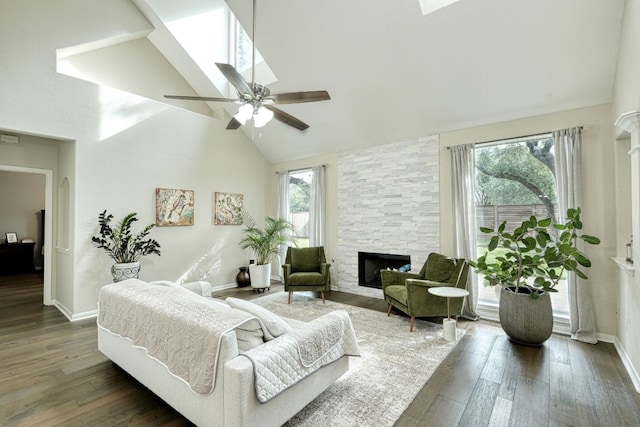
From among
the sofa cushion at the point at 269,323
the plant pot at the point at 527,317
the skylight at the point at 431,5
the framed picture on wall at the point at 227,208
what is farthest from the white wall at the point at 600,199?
the framed picture on wall at the point at 227,208

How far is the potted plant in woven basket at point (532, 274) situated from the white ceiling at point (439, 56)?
1.59 m

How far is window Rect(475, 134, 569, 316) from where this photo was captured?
370 centimetres

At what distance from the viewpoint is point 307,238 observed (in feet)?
20.7

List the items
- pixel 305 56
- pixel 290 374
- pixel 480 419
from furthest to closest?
pixel 305 56
pixel 480 419
pixel 290 374

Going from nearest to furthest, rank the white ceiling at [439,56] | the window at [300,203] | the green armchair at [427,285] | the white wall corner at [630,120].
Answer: the white wall corner at [630,120]
the white ceiling at [439,56]
the green armchair at [427,285]
the window at [300,203]

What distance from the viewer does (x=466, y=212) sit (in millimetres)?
4117

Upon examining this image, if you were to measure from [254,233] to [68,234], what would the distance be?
117 inches

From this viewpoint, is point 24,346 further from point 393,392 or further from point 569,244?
point 569,244

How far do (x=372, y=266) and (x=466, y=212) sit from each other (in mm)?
1940

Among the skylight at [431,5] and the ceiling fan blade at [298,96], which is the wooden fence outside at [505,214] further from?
the ceiling fan blade at [298,96]

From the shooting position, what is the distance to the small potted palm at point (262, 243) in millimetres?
5547

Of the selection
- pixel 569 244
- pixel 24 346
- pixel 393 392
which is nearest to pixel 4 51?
pixel 24 346

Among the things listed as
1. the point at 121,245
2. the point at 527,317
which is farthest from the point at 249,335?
the point at 121,245

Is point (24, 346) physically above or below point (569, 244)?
below
